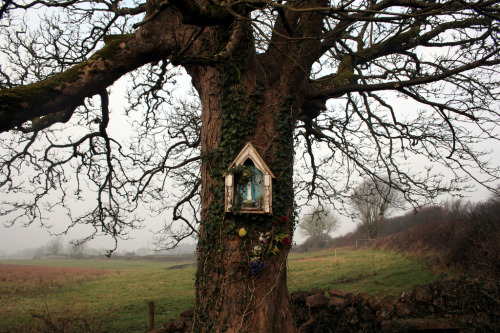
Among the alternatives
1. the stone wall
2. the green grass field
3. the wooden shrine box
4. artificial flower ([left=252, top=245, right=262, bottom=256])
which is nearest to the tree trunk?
artificial flower ([left=252, top=245, right=262, bottom=256])

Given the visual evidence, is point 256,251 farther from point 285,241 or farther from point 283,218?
point 283,218

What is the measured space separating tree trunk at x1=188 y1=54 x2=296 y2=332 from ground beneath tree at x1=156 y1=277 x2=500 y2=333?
1.35m

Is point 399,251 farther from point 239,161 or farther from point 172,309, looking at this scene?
point 239,161

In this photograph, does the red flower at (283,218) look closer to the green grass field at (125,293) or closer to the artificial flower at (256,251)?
the artificial flower at (256,251)

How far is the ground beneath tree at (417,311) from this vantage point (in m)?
5.19

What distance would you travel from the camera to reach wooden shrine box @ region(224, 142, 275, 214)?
4.30 meters

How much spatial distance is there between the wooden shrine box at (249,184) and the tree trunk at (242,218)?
6.1 inches

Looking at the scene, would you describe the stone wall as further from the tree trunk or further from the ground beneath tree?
the tree trunk

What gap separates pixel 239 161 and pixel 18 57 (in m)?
6.06

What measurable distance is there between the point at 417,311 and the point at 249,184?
4.06 m

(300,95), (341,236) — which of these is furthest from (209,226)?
(341,236)

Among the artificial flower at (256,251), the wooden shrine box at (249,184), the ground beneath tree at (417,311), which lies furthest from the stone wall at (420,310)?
the wooden shrine box at (249,184)

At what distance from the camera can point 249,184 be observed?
175 inches

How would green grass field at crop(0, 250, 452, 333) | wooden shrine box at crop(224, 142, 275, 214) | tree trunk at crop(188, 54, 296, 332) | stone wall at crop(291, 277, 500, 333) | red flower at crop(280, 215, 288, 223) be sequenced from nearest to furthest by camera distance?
tree trunk at crop(188, 54, 296, 332) → wooden shrine box at crop(224, 142, 275, 214) → red flower at crop(280, 215, 288, 223) → stone wall at crop(291, 277, 500, 333) → green grass field at crop(0, 250, 452, 333)
